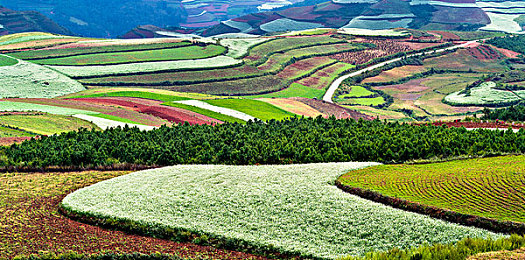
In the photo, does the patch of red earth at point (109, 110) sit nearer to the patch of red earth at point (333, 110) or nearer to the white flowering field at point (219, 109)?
the white flowering field at point (219, 109)

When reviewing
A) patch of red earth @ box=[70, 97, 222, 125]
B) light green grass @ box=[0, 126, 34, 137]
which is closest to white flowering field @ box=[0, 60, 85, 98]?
patch of red earth @ box=[70, 97, 222, 125]

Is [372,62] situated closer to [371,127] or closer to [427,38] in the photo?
[427,38]

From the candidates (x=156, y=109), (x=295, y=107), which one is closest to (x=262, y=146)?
(x=156, y=109)

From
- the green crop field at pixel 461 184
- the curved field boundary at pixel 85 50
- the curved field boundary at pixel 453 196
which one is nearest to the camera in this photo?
the curved field boundary at pixel 453 196

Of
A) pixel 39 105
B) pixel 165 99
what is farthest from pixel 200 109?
pixel 39 105

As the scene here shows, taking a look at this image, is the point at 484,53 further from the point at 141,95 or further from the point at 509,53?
the point at 141,95

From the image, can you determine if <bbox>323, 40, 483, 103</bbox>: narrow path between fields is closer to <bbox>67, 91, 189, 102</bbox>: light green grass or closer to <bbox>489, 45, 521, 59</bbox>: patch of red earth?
<bbox>489, 45, 521, 59</bbox>: patch of red earth

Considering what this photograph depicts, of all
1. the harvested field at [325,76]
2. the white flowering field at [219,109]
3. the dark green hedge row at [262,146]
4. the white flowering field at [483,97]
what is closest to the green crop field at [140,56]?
the harvested field at [325,76]
